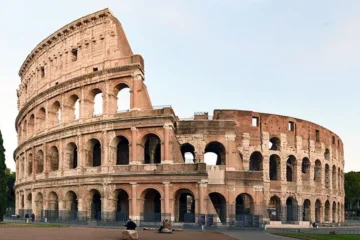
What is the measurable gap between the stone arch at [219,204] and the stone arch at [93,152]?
33.0ft

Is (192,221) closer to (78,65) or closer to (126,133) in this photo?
(126,133)

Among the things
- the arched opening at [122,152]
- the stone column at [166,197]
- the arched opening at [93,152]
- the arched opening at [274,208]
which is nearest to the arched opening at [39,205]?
the arched opening at [93,152]

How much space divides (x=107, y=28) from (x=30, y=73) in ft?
45.6

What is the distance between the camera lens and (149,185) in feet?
106

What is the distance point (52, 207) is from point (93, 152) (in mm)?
6226

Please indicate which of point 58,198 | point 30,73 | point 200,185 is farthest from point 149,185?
point 30,73

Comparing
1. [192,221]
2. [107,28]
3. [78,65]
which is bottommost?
[192,221]

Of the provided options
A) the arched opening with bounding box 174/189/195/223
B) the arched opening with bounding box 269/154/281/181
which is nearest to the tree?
the arched opening with bounding box 174/189/195/223

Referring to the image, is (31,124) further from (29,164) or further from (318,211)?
(318,211)

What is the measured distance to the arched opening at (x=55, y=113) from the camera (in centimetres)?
3951

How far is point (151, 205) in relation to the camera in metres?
34.4

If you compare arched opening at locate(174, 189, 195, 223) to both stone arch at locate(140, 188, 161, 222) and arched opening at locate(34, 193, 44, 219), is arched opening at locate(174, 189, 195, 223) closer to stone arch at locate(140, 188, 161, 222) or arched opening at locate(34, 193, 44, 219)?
stone arch at locate(140, 188, 161, 222)

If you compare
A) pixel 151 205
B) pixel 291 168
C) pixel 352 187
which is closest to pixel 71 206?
pixel 151 205

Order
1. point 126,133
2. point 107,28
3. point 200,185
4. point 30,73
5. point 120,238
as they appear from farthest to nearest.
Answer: point 30,73, point 107,28, point 126,133, point 200,185, point 120,238
